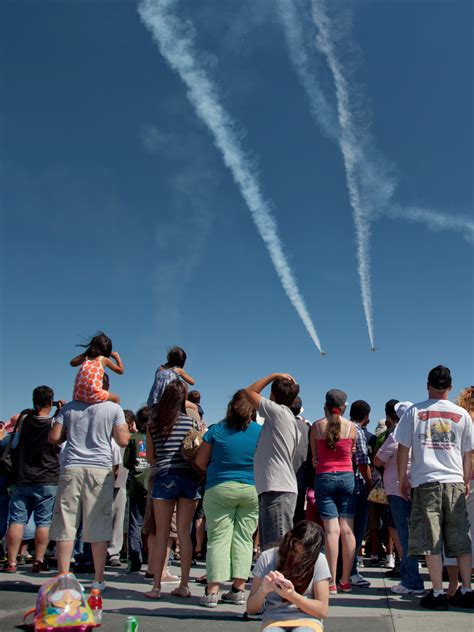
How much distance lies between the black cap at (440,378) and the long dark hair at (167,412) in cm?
231

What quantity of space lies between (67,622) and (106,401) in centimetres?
252

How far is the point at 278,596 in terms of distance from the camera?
3.28m

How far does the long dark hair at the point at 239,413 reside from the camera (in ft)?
17.4

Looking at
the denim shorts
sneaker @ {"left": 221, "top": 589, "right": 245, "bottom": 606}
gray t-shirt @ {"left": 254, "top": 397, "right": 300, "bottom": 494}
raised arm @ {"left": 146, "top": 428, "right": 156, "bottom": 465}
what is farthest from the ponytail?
raised arm @ {"left": 146, "top": 428, "right": 156, "bottom": 465}

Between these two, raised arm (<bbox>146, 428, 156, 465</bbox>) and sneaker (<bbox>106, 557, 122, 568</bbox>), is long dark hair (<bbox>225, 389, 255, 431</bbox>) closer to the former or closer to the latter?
raised arm (<bbox>146, 428, 156, 465</bbox>)

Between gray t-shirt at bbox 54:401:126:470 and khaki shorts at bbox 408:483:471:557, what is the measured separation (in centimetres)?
283

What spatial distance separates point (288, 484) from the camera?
16.4 ft

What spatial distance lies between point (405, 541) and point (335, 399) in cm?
156

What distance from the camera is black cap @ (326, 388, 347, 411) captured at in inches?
238

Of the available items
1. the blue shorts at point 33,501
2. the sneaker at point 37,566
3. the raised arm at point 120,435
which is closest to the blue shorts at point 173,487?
the raised arm at point 120,435

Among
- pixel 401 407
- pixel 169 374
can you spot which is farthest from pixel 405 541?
pixel 169 374

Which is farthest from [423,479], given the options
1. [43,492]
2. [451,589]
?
[43,492]

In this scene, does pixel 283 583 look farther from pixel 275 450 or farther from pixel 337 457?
pixel 337 457

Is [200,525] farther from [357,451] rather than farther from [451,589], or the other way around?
[451,589]
